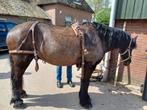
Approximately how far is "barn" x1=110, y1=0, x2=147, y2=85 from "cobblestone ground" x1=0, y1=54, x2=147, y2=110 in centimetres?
44

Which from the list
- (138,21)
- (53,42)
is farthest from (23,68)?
(138,21)

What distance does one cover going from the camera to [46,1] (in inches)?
808

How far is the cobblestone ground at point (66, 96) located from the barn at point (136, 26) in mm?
436

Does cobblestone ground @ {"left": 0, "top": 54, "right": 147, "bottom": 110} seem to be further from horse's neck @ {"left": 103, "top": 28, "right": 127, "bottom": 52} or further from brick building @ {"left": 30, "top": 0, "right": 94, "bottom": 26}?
brick building @ {"left": 30, "top": 0, "right": 94, "bottom": 26}

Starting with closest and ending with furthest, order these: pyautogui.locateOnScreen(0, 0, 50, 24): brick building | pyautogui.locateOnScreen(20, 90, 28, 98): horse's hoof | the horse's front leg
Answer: the horse's front leg, pyautogui.locateOnScreen(20, 90, 28, 98): horse's hoof, pyautogui.locateOnScreen(0, 0, 50, 24): brick building

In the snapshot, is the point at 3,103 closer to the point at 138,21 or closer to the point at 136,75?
the point at 136,75

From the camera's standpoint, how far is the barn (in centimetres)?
496

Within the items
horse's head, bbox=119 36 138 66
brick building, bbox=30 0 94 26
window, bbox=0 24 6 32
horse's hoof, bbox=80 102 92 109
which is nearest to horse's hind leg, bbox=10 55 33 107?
horse's hoof, bbox=80 102 92 109

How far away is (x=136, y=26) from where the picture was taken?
5.20m

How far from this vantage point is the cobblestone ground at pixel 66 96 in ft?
13.0

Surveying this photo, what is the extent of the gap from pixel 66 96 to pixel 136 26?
2703mm

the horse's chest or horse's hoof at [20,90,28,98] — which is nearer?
the horse's chest

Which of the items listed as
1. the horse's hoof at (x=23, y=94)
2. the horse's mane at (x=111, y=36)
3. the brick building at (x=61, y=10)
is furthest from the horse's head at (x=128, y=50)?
the brick building at (x=61, y=10)

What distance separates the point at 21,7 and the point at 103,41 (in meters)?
15.4
